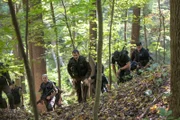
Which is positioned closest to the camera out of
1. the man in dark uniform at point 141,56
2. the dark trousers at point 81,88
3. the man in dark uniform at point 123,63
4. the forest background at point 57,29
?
the forest background at point 57,29

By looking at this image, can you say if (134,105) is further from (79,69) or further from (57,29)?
(57,29)

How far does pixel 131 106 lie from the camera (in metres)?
5.65

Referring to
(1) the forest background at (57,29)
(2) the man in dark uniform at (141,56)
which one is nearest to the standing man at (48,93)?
(1) the forest background at (57,29)

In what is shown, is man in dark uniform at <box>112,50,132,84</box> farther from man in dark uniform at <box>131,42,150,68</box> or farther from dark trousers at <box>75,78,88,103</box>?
dark trousers at <box>75,78,88,103</box>

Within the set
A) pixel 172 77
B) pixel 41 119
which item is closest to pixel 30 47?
pixel 41 119

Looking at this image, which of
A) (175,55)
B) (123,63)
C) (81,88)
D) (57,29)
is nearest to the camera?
(175,55)

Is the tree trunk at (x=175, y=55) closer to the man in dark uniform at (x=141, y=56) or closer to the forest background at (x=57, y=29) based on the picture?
the forest background at (x=57, y=29)

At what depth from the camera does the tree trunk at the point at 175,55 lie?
3.45 metres

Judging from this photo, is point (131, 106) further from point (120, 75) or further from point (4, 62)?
point (120, 75)

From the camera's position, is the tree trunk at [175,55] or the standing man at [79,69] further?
the standing man at [79,69]

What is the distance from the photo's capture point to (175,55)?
357cm

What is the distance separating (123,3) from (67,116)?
5.25 metres

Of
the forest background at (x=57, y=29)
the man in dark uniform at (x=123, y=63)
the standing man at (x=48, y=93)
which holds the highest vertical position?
the forest background at (x=57, y=29)

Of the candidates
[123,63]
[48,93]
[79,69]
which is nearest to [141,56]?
[123,63]
